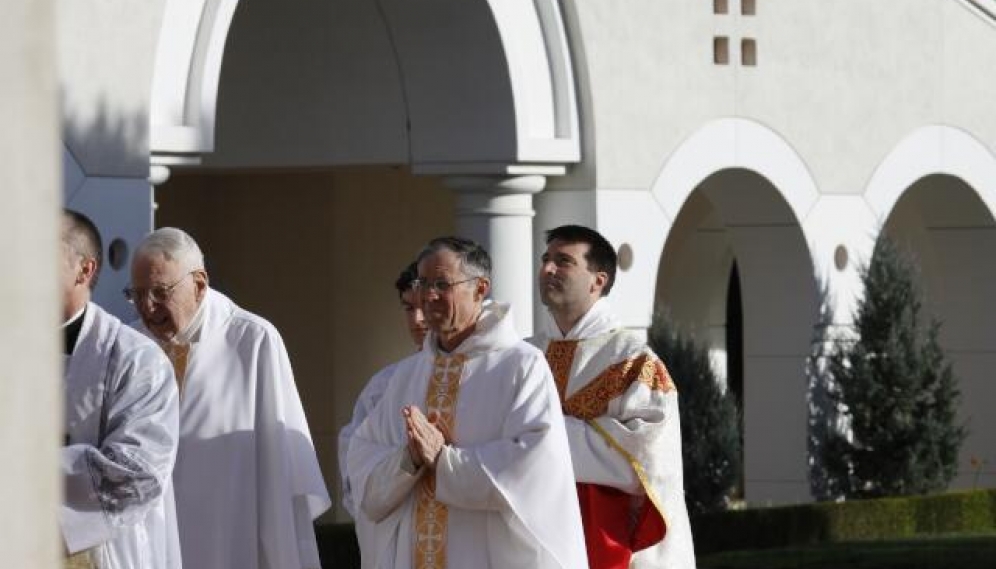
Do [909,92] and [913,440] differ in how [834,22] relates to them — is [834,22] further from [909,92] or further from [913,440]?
[913,440]

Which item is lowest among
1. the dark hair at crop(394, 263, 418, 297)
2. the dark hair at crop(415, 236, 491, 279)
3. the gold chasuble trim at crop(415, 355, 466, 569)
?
the gold chasuble trim at crop(415, 355, 466, 569)

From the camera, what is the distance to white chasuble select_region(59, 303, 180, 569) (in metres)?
5.20

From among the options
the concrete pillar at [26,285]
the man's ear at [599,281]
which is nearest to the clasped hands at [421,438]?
the man's ear at [599,281]

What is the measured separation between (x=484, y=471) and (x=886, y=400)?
34.2 ft

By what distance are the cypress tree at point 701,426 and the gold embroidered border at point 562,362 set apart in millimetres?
6869

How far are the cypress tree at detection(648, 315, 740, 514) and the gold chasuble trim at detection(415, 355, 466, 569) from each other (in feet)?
26.9

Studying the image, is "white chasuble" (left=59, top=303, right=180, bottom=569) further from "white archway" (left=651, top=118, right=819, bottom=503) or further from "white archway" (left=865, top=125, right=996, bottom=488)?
"white archway" (left=865, top=125, right=996, bottom=488)

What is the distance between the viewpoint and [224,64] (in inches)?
540

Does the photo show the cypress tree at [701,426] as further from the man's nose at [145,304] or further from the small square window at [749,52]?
the man's nose at [145,304]

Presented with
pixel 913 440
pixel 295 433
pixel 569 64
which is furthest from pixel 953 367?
pixel 295 433

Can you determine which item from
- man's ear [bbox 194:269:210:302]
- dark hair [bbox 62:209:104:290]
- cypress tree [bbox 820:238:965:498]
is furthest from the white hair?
cypress tree [bbox 820:238:965:498]

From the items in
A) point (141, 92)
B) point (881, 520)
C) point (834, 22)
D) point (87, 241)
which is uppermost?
point (834, 22)

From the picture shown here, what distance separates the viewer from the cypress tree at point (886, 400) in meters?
16.0

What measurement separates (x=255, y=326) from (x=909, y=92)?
10393mm
